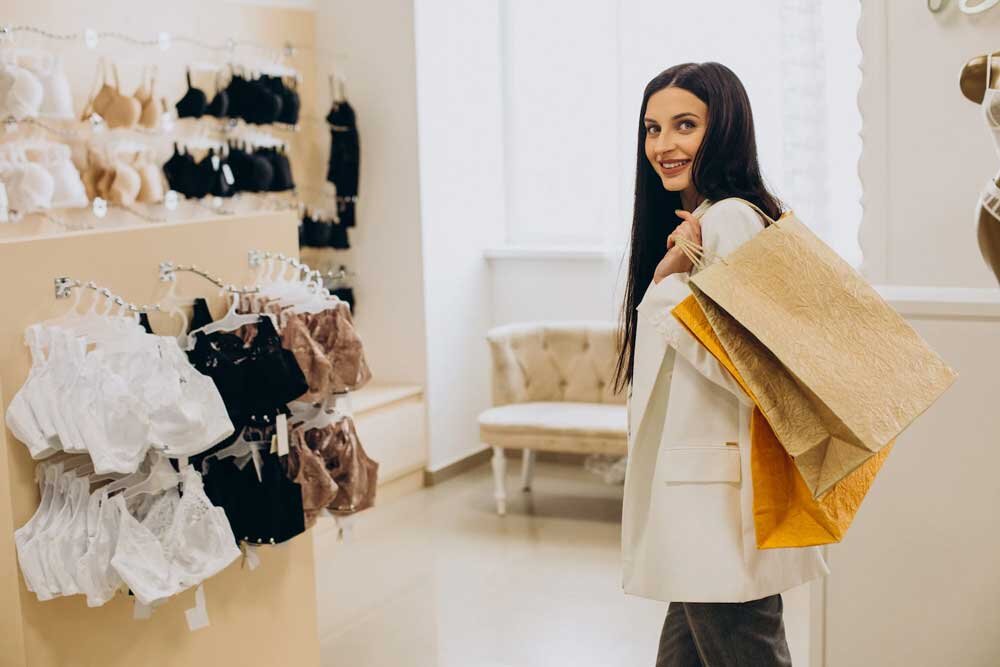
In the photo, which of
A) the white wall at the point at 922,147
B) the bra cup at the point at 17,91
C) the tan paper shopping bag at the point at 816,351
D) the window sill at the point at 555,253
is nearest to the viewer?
the tan paper shopping bag at the point at 816,351

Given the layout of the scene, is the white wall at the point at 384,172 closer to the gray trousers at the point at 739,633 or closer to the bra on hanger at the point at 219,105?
the bra on hanger at the point at 219,105

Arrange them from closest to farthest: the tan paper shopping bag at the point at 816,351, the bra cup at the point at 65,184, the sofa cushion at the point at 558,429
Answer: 1. the tan paper shopping bag at the point at 816,351
2. the bra cup at the point at 65,184
3. the sofa cushion at the point at 558,429

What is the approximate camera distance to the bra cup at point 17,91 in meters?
4.13

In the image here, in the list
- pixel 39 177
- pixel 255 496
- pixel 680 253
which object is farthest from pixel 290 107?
pixel 680 253

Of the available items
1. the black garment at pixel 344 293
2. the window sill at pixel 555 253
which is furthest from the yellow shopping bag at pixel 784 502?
the window sill at pixel 555 253

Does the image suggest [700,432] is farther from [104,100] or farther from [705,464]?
[104,100]

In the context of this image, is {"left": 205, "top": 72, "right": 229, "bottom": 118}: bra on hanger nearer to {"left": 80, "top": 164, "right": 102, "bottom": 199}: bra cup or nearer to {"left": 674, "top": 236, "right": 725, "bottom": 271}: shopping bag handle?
{"left": 80, "top": 164, "right": 102, "bottom": 199}: bra cup

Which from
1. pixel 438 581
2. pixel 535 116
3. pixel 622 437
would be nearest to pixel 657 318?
pixel 438 581

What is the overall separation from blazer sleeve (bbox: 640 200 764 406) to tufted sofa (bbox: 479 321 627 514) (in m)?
3.30

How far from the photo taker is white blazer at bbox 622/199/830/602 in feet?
6.91

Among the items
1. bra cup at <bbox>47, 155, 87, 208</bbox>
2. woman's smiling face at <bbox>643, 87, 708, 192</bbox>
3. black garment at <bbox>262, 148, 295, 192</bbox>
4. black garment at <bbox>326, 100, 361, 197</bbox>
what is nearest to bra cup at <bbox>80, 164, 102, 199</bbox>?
bra cup at <bbox>47, 155, 87, 208</bbox>

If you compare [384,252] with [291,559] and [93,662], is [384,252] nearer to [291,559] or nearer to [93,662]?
[291,559]

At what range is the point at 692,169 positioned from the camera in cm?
225

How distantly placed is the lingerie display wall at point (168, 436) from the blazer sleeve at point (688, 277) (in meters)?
1.16
